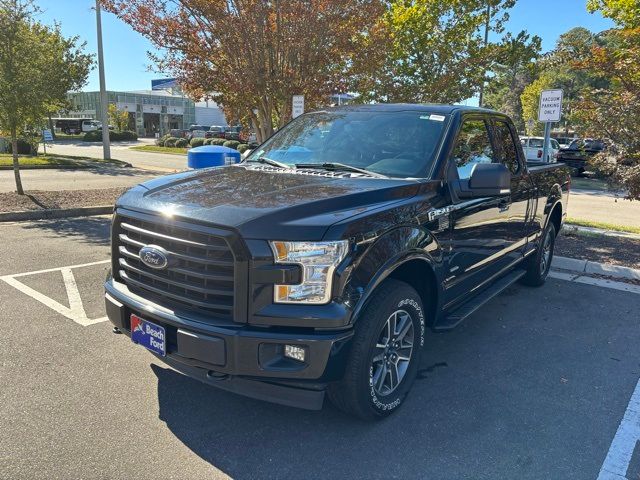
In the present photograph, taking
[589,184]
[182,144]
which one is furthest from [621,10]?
[182,144]

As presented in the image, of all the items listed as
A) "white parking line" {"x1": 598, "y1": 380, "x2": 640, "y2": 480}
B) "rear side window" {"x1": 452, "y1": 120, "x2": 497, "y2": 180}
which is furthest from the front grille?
"white parking line" {"x1": 598, "y1": 380, "x2": 640, "y2": 480}

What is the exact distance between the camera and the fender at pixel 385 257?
2.67 m

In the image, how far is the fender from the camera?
2.67m

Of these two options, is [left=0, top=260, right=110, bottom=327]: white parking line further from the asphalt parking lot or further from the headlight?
the headlight

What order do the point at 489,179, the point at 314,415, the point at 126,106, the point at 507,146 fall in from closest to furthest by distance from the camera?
the point at 314,415, the point at 489,179, the point at 507,146, the point at 126,106

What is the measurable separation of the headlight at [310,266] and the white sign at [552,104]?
764 cm

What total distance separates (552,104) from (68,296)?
8.10m

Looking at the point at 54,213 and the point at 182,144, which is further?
the point at 182,144

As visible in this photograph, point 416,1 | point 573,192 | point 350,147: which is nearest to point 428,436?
point 350,147

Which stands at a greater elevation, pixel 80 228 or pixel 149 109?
pixel 149 109

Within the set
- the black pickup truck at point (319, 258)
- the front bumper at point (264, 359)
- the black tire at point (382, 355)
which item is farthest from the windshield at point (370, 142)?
the front bumper at point (264, 359)

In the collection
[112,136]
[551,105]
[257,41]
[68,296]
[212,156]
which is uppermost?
[257,41]

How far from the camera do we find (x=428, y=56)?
1425 cm

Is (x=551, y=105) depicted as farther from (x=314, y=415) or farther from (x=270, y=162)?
(x=314, y=415)
